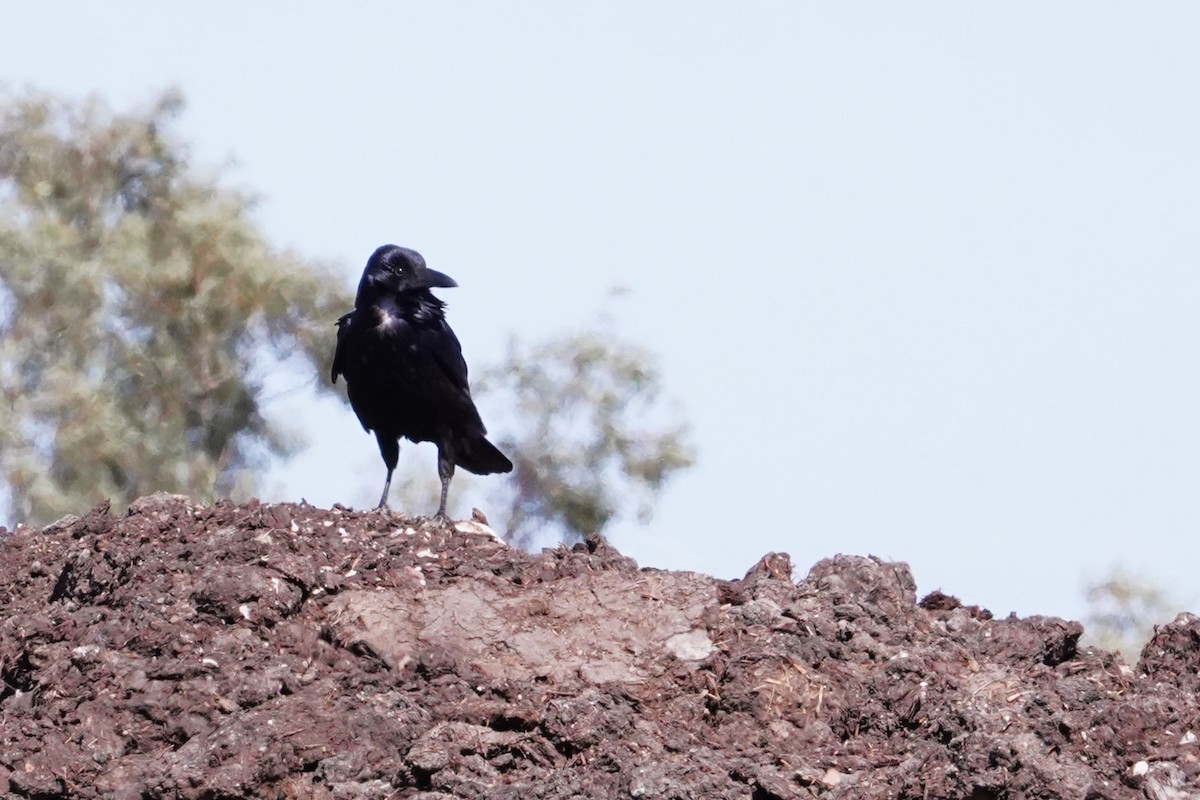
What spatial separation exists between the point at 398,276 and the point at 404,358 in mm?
538

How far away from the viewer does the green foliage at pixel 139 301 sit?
1909cm

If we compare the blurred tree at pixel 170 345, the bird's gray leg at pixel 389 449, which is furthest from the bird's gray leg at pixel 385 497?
the blurred tree at pixel 170 345

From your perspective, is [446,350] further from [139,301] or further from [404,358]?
[139,301]

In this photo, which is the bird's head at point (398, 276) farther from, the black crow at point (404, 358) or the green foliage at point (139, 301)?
the green foliage at point (139, 301)

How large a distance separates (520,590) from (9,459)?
13173 millimetres

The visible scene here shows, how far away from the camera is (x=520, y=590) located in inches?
272

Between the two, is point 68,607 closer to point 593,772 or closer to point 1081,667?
point 593,772

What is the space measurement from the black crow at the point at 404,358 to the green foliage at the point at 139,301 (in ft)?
30.3

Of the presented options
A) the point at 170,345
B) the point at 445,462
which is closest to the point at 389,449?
the point at 445,462

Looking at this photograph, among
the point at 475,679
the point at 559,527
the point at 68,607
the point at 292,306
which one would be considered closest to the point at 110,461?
the point at 292,306

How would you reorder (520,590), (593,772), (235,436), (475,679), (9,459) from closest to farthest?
(593,772)
(475,679)
(520,590)
(9,459)
(235,436)

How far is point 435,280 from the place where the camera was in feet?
32.8

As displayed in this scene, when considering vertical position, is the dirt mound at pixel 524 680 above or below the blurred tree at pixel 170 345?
below

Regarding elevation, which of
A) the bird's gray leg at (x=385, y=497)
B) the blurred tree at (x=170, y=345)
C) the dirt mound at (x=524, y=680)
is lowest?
the dirt mound at (x=524, y=680)
